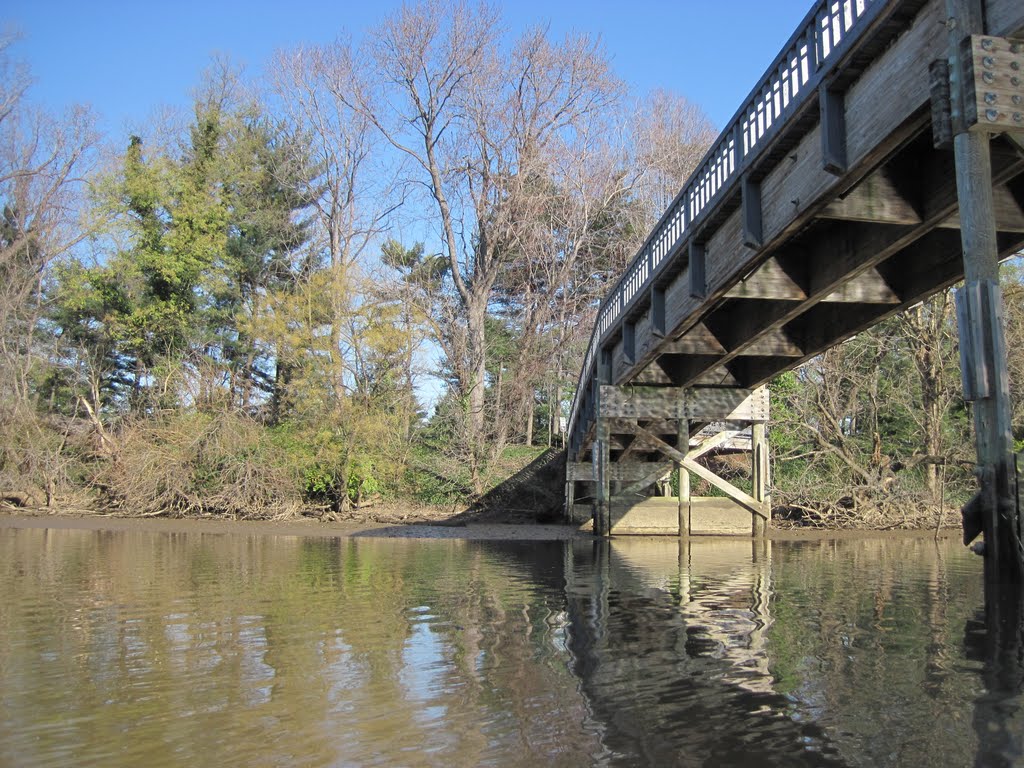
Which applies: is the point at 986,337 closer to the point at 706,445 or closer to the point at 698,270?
the point at 698,270

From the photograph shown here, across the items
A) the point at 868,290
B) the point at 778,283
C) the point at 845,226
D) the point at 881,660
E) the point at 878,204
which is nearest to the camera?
the point at 881,660

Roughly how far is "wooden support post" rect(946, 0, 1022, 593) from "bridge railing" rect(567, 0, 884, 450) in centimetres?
150

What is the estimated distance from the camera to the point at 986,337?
6445 mm

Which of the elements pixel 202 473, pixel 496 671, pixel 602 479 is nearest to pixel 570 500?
pixel 602 479

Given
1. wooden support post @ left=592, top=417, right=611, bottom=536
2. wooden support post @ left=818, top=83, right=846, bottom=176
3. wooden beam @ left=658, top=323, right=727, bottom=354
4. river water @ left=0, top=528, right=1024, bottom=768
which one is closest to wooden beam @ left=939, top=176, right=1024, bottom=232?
wooden support post @ left=818, top=83, right=846, bottom=176

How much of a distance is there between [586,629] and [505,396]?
2800cm

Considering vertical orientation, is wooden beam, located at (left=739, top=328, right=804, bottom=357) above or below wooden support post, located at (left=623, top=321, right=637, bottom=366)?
below

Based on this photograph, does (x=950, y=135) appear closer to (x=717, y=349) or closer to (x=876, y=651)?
(x=876, y=651)

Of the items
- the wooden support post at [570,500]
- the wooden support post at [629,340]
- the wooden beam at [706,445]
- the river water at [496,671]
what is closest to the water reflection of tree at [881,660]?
the river water at [496,671]

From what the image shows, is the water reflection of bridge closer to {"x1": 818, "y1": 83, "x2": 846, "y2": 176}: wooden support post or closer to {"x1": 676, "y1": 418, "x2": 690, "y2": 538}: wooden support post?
{"x1": 818, "y1": 83, "x2": 846, "y2": 176}: wooden support post

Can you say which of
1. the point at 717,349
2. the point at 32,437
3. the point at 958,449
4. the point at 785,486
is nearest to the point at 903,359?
the point at 958,449

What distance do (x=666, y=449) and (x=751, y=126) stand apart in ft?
31.8

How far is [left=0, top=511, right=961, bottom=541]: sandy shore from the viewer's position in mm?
21547

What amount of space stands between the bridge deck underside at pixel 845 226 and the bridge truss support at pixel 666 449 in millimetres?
2631
